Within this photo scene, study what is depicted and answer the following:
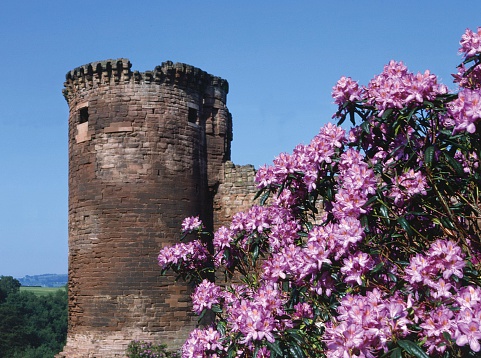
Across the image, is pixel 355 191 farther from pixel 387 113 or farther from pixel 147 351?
pixel 147 351

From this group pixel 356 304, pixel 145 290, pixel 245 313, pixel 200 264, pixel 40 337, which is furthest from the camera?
pixel 40 337

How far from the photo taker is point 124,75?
13773 mm

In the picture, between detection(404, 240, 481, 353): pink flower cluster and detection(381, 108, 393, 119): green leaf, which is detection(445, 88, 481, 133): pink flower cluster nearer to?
detection(381, 108, 393, 119): green leaf

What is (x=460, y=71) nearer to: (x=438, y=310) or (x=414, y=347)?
(x=438, y=310)

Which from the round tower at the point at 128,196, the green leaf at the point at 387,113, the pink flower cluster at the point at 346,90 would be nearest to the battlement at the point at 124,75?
the round tower at the point at 128,196

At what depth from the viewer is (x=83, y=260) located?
1344 centimetres

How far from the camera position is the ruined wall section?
14.7 meters

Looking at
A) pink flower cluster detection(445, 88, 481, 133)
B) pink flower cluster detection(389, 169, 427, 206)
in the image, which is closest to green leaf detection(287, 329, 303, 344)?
pink flower cluster detection(389, 169, 427, 206)

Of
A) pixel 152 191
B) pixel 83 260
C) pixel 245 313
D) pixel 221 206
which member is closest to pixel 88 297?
pixel 83 260

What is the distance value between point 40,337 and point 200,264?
42.7 metres

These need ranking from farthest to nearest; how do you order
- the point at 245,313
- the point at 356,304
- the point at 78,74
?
1. the point at 78,74
2. the point at 245,313
3. the point at 356,304

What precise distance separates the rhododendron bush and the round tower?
25.0 ft

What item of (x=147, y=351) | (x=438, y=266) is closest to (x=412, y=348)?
(x=438, y=266)

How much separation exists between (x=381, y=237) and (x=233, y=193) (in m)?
10.1
